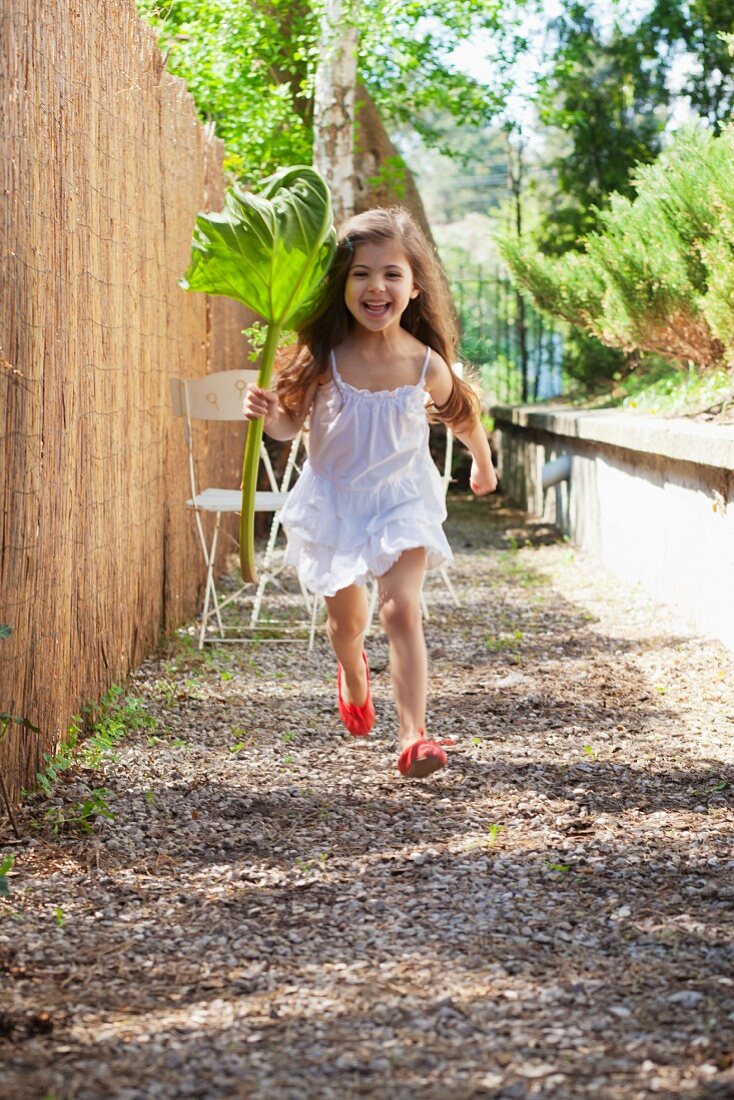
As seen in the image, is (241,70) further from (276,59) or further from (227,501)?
(227,501)

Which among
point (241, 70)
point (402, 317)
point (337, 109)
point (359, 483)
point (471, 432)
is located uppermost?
point (241, 70)

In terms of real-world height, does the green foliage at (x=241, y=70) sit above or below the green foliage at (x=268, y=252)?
above

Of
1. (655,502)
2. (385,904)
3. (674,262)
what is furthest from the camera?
(674,262)

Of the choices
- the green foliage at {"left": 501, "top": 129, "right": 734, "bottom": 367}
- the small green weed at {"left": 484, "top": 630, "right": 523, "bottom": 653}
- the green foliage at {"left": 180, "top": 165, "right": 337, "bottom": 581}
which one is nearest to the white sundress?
the green foliage at {"left": 180, "top": 165, "right": 337, "bottom": 581}

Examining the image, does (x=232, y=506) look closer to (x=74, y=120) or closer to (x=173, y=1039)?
(x=74, y=120)

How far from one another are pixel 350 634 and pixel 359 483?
452 millimetres

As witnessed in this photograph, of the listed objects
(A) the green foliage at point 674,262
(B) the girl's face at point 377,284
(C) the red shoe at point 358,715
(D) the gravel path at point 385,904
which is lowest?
(D) the gravel path at point 385,904

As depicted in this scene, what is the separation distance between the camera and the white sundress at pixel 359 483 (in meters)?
3.82

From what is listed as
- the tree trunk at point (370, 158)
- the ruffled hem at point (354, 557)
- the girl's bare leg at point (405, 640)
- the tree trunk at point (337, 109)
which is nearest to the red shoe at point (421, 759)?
the girl's bare leg at point (405, 640)

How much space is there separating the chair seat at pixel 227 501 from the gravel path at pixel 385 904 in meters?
0.89

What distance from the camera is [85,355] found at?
4.24m

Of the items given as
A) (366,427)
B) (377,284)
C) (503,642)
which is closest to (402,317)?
(377,284)

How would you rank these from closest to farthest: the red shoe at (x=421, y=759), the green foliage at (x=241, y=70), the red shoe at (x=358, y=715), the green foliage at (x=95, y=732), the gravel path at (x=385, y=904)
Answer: the gravel path at (x=385, y=904) → the red shoe at (x=421, y=759) → the green foliage at (x=95, y=732) → the red shoe at (x=358, y=715) → the green foliage at (x=241, y=70)

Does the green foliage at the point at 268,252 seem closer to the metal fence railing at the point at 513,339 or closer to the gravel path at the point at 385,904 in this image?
the gravel path at the point at 385,904
